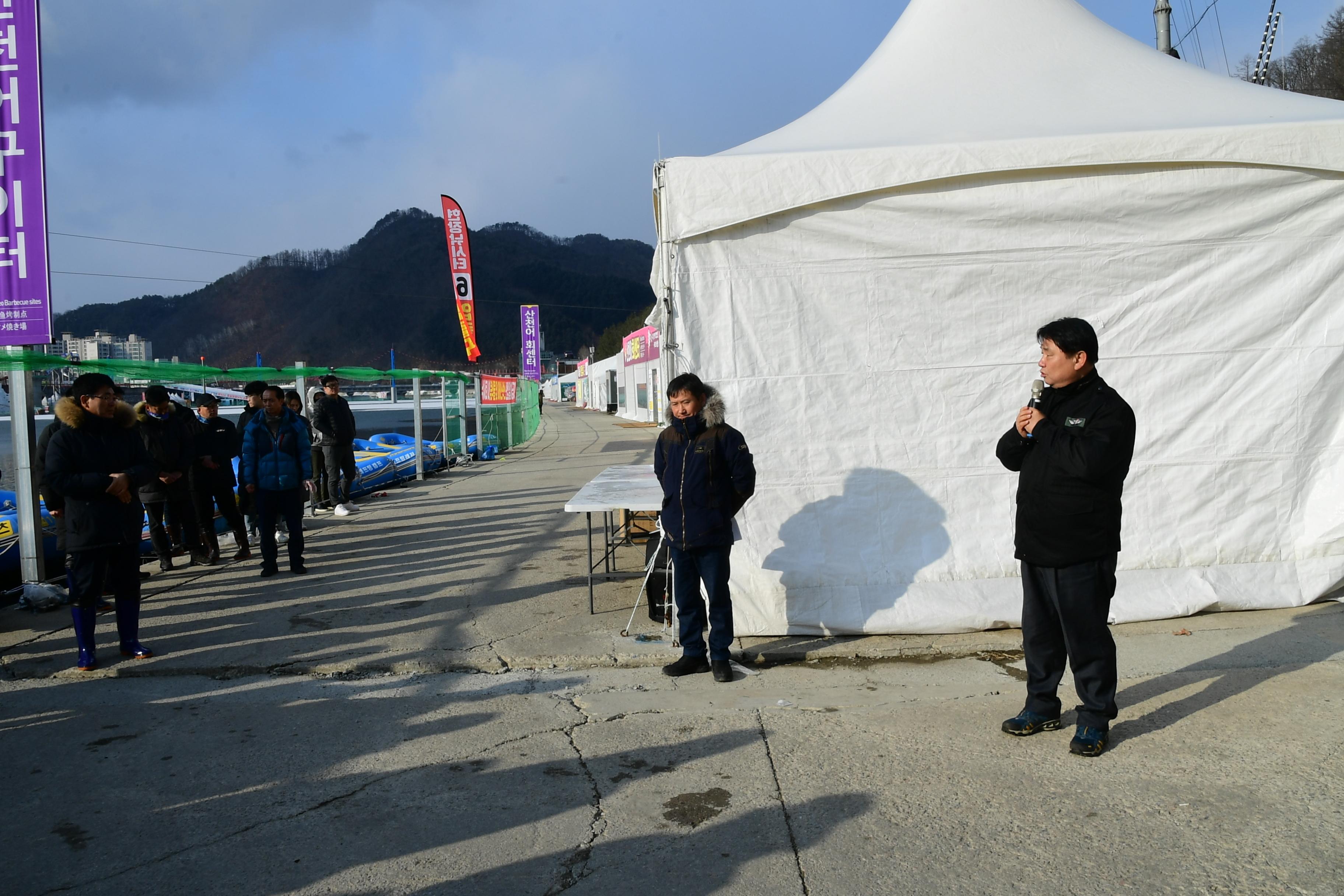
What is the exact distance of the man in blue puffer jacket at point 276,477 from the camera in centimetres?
789

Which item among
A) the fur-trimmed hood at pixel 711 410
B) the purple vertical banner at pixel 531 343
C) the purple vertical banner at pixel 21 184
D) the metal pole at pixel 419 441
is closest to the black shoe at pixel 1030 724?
the fur-trimmed hood at pixel 711 410

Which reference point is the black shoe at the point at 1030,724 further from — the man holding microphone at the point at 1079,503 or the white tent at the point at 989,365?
the white tent at the point at 989,365

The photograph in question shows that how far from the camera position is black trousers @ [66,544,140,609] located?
5.23m

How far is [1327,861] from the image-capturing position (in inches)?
110

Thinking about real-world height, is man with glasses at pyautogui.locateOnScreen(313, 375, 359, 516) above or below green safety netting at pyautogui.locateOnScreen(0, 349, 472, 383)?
below

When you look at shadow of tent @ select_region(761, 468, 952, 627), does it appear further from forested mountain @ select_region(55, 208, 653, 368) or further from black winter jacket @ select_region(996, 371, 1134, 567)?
forested mountain @ select_region(55, 208, 653, 368)

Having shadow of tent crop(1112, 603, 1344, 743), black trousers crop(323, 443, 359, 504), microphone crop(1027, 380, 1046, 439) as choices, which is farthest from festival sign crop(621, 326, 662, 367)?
microphone crop(1027, 380, 1046, 439)

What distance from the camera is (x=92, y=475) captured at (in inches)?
207

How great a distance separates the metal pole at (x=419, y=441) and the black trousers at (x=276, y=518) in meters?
7.83

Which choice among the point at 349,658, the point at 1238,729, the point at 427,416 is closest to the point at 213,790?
the point at 349,658

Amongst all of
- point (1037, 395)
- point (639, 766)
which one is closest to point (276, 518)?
point (639, 766)

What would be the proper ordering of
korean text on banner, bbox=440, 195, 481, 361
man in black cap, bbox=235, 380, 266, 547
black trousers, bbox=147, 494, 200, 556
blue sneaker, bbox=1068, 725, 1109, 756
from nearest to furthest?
blue sneaker, bbox=1068, 725, 1109, 756 < black trousers, bbox=147, 494, 200, 556 < man in black cap, bbox=235, 380, 266, 547 < korean text on banner, bbox=440, 195, 481, 361

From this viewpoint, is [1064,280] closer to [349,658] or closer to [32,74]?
[349,658]

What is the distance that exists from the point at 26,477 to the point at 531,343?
1559 inches
